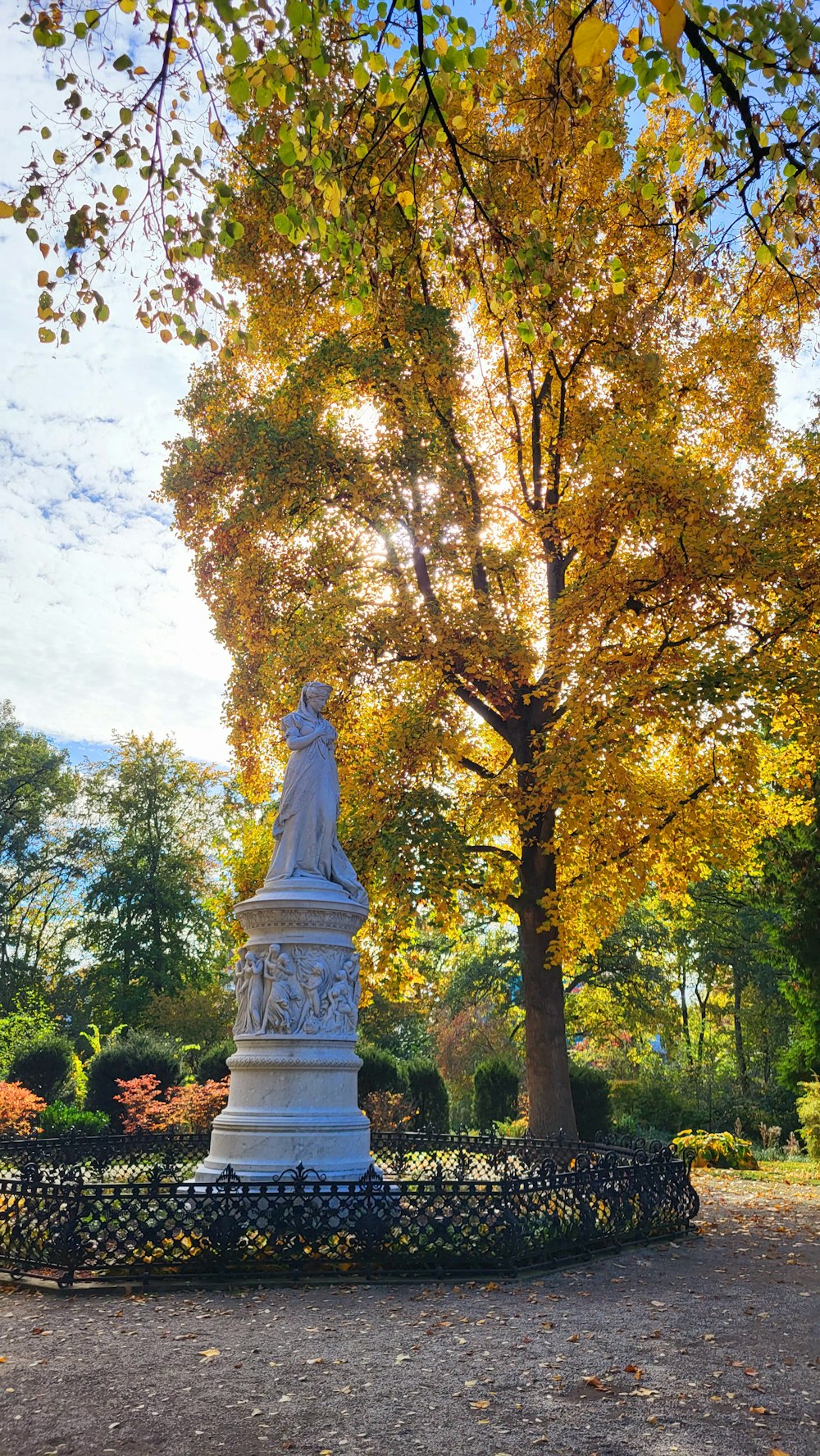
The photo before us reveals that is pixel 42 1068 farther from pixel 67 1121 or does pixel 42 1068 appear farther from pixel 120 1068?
pixel 67 1121

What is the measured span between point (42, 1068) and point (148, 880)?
15290 millimetres

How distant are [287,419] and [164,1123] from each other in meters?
12.6

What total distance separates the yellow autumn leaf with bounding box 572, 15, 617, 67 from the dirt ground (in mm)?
5659

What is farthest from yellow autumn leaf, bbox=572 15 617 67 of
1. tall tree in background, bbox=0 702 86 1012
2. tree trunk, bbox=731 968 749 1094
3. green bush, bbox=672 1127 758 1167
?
tall tree in background, bbox=0 702 86 1012

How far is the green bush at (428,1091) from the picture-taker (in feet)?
80.4

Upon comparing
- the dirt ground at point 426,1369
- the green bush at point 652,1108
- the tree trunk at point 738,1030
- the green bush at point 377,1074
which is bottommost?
the dirt ground at point 426,1369

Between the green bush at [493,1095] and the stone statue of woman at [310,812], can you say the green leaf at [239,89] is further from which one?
the green bush at [493,1095]

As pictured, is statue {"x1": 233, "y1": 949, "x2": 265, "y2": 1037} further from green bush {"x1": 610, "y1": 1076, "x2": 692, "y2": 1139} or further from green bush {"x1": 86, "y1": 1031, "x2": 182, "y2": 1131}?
green bush {"x1": 610, "y1": 1076, "x2": 692, "y2": 1139}

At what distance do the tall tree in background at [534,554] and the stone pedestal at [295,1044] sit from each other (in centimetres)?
346

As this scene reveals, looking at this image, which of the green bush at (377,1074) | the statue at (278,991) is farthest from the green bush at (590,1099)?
the statue at (278,991)

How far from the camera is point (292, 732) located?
12.5m

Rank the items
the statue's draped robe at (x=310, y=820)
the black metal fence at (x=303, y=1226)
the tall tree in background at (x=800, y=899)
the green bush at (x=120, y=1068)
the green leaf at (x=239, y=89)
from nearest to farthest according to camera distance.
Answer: the green leaf at (x=239, y=89)
the black metal fence at (x=303, y=1226)
the statue's draped robe at (x=310, y=820)
the tall tree in background at (x=800, y=899)
the green bush at (x=120, y=1068)

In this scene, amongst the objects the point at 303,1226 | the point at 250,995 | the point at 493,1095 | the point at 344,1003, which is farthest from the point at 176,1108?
the point at 303,1226

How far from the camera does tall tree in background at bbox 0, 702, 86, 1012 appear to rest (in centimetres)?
4225
